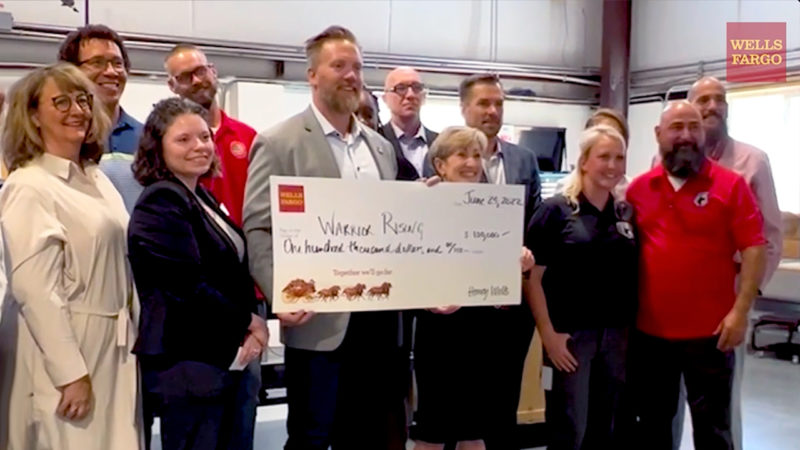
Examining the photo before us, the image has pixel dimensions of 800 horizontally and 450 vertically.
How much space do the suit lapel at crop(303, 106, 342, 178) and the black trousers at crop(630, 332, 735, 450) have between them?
1.33m

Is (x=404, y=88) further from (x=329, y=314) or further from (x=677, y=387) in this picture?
(x=677, y=387)

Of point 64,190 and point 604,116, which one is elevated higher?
point 604,116

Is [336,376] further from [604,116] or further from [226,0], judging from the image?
[226,0]

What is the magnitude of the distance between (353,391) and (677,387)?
1254mm

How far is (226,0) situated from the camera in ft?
20.2

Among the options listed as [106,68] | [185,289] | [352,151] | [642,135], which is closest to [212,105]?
[106,68]

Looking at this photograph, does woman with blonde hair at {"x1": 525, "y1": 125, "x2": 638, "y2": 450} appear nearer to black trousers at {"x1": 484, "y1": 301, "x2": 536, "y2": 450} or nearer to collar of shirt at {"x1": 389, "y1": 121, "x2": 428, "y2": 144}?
black trousers at {"x1": 484, "y1": 301, "x2": 536, "y2": 450}

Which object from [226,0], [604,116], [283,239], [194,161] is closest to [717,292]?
[604,116]

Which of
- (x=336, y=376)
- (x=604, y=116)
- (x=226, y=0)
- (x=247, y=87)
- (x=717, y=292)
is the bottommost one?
(x=336, y=376)

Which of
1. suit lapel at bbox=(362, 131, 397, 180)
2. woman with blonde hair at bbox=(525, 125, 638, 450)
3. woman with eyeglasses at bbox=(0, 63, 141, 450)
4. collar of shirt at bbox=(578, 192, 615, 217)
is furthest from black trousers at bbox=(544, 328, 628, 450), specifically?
woman with eyeglasses at bbox=(0, 63, 141, 450)

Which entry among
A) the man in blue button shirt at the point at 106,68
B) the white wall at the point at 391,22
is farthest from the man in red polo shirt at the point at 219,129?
the white wall at the point at 391,22

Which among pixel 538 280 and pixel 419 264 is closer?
pixel 419 264

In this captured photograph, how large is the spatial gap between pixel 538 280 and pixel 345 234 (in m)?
0.82

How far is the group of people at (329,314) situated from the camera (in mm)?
1889
